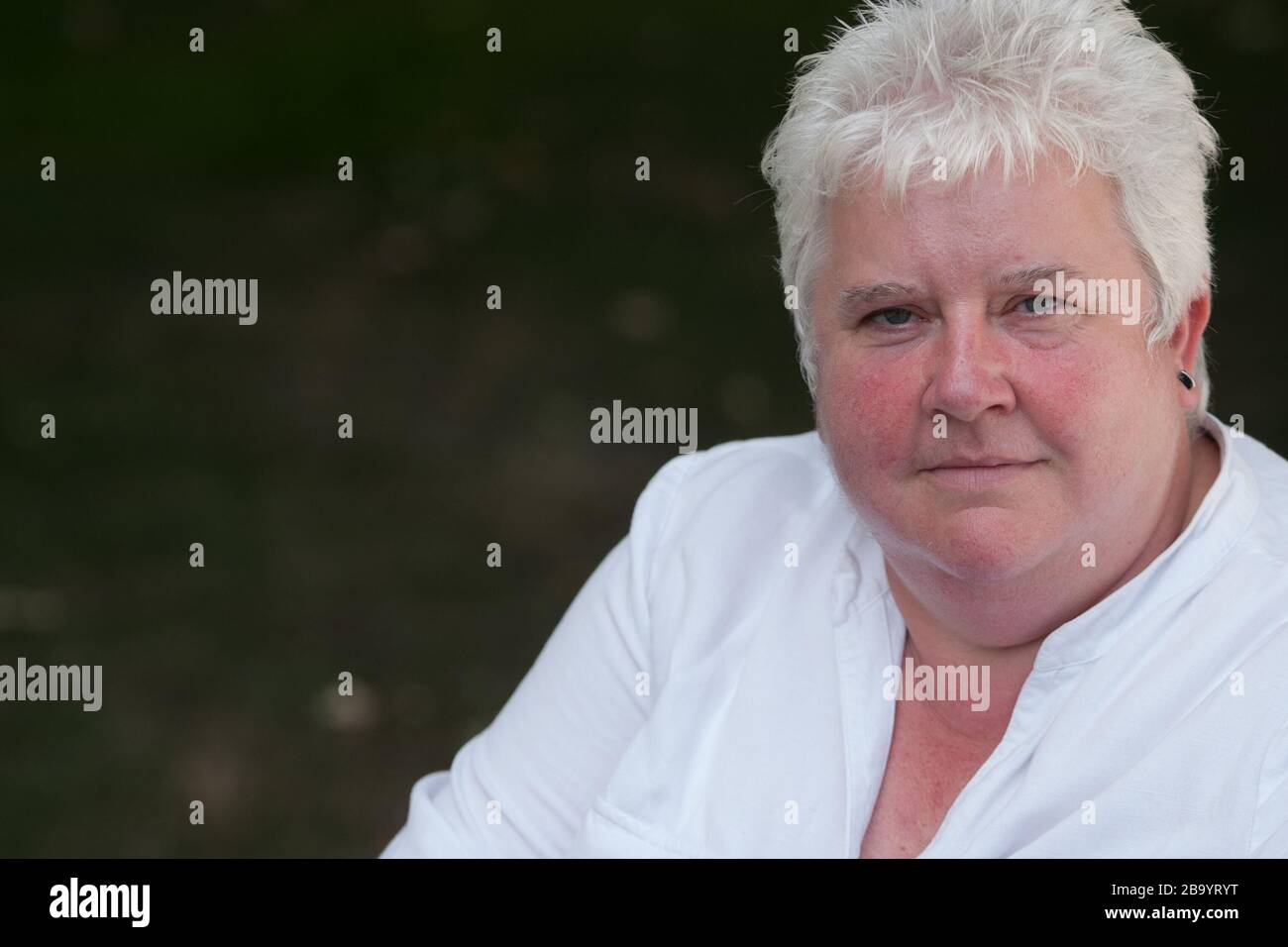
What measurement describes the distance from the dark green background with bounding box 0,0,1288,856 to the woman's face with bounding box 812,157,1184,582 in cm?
289

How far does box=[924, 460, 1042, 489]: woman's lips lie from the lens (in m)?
1.65

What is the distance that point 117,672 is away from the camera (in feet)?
15.0

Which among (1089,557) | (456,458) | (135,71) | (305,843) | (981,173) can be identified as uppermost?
(135,71)

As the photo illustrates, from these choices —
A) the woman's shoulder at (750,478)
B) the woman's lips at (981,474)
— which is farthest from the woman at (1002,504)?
the woman's shoulder at (750,478)

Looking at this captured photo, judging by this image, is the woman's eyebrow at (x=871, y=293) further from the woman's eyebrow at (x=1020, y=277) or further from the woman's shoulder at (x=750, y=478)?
the woman's shoulder at (x=750, y=478)

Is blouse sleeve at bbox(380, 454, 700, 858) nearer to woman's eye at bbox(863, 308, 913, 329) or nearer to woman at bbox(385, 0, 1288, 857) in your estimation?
woman at bbox(385, 0, 1288, 857)

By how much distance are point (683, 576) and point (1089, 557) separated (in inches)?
21.7

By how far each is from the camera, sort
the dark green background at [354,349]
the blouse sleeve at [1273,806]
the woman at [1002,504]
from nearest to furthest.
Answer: the blouse sleeve at [1273,806], the woman at [1002,504], the dark green background at [354,349]

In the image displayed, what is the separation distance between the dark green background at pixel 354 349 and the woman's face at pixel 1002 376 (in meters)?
2.89

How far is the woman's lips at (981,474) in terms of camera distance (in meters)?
1.65

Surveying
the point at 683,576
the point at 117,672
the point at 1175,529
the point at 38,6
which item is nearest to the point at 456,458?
the point at 117,672

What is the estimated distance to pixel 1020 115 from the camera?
1.61 meters

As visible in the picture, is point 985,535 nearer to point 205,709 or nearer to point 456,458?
point 205,709

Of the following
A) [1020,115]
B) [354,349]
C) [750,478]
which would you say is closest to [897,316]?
[1020,115]
